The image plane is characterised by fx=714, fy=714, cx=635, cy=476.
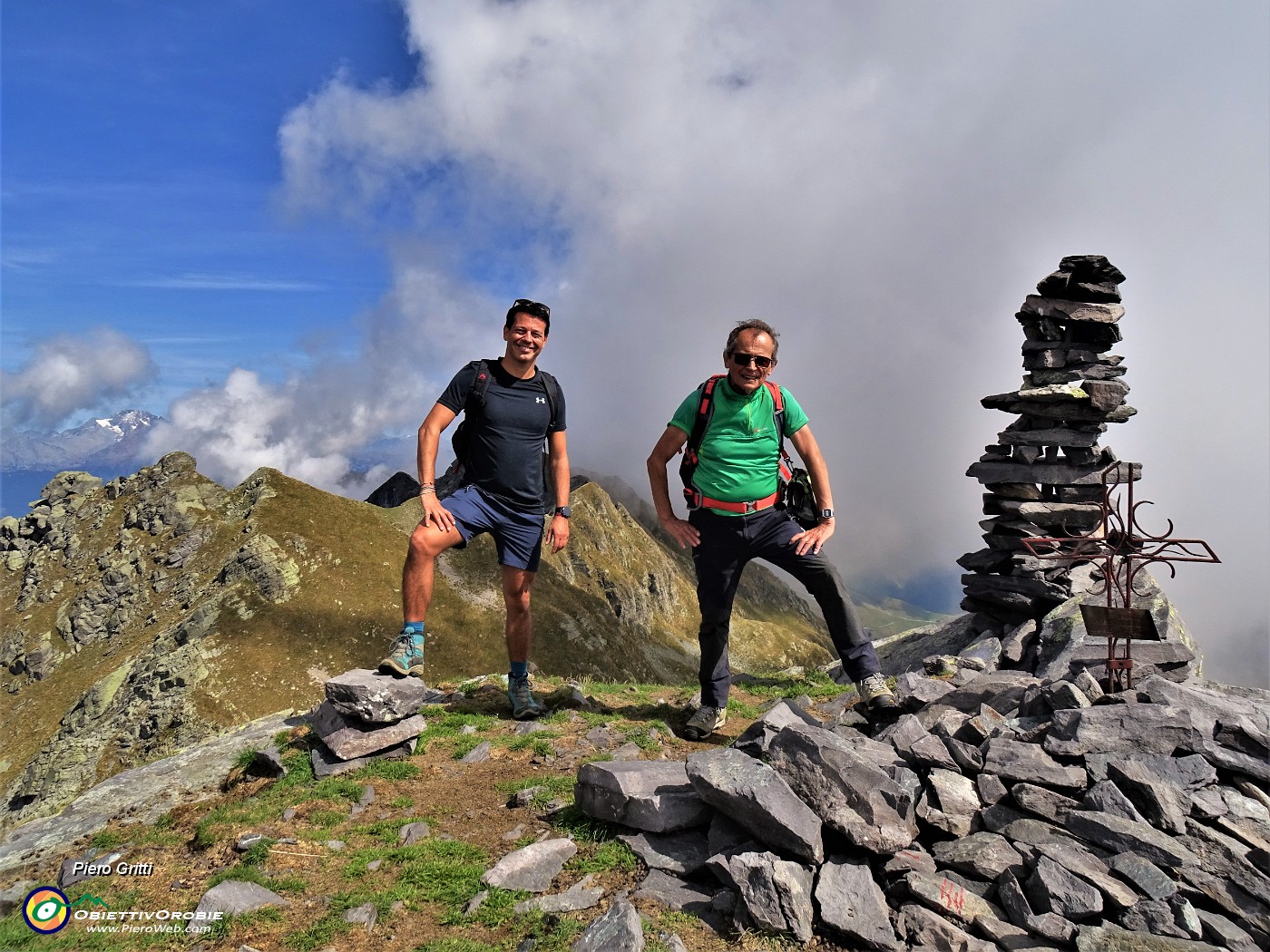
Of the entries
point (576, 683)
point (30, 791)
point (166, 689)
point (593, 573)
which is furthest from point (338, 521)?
point (576, 683)

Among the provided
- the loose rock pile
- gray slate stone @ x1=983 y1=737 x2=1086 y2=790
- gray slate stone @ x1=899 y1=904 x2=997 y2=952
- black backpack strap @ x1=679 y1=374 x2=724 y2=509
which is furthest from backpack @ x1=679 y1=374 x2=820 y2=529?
gray slate stone @ x1=899 y1=904 x2=997 y2=952

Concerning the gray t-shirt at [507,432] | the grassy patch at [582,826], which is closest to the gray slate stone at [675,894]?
the grassy patch at [582,826]

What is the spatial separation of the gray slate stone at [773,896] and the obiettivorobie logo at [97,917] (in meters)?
4.71

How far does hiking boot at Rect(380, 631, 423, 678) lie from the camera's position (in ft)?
32.5

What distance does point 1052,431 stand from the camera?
714 inches

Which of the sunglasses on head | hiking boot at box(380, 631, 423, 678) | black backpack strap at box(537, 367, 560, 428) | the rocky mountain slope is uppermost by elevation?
the sunglasses on head

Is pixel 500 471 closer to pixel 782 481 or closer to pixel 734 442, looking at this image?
pixel 734 442

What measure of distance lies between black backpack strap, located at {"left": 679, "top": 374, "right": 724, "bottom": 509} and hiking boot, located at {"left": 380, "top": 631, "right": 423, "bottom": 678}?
4277 millimetres

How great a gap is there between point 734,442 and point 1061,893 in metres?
5.87

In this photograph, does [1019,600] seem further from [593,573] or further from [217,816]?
[593,573]

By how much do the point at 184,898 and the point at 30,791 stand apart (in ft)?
342

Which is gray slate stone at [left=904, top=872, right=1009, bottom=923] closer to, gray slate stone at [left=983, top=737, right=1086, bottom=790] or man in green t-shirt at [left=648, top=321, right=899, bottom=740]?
gray slate stone at [left=983, top=737, right=1086, bottom=790]

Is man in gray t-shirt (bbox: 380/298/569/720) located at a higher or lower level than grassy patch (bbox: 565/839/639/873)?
higher

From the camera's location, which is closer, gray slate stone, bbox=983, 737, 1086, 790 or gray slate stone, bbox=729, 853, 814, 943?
gray slate stone, bbox=729, 853, 814, 943
